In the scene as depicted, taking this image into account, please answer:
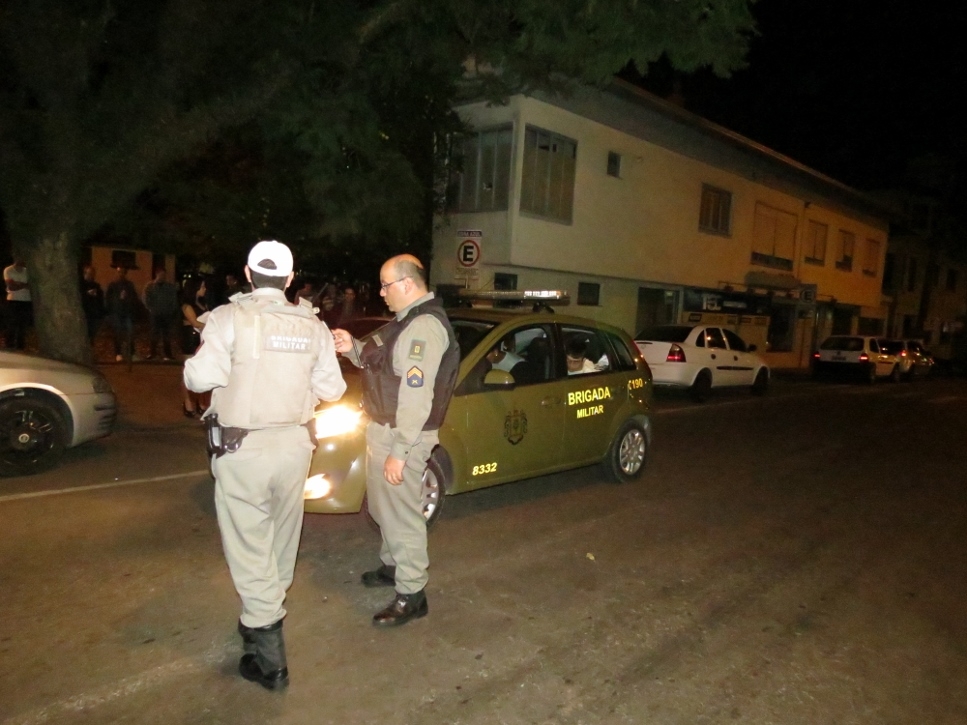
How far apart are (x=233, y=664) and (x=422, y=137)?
578 inches

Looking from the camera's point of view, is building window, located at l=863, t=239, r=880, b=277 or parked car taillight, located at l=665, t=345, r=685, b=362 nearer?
parked car taillight, located at l=665, t=345, r=685, b=362

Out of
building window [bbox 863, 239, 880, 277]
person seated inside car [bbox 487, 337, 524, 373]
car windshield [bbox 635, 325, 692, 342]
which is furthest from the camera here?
building window [bbox 863, 239, 880, 277]

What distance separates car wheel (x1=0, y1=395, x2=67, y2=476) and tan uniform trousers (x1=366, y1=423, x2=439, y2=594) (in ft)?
13.6

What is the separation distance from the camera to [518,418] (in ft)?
21.1

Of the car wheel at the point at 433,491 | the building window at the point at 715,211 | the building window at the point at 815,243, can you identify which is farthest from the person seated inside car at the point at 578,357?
the building window at the point at 815,243

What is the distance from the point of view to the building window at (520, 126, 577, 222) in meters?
18.1

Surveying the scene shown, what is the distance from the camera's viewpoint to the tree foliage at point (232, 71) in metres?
9.59

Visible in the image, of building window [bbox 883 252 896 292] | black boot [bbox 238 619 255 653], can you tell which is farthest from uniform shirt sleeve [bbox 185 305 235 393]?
building window [bbox 883 252 896 292]

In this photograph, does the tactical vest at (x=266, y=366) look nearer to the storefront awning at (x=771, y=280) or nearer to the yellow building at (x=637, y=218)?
the yellow building at (x=637, y=218)

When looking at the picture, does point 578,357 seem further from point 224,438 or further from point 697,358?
point 697,358

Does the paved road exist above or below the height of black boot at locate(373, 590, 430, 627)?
below

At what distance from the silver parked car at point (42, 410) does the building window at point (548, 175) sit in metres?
12.4

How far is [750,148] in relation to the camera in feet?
82.8

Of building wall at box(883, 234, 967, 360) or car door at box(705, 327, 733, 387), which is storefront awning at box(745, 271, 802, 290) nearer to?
car door at box(705, 327, 733, 387)
